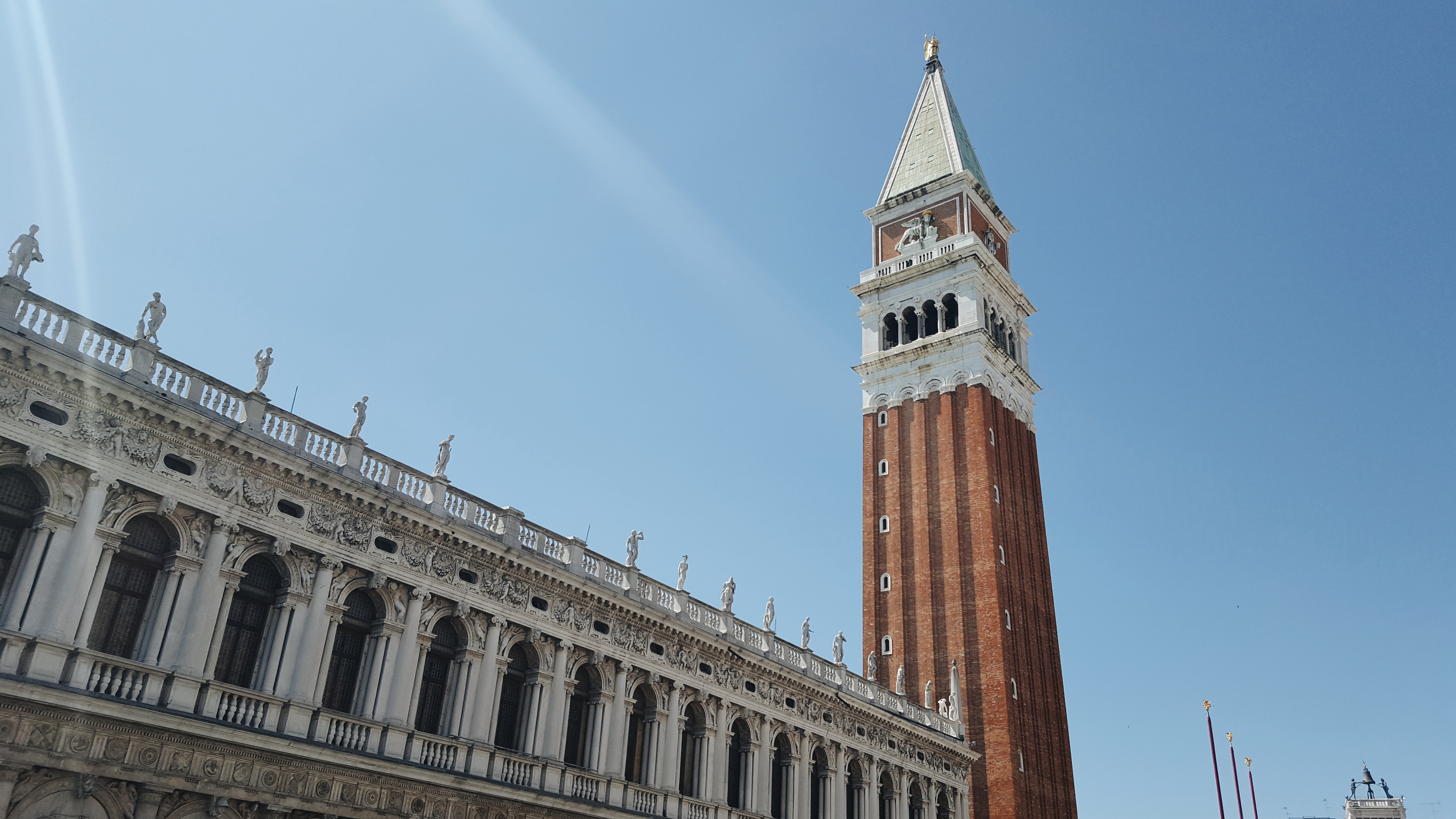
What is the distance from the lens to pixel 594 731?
28078 millimetres

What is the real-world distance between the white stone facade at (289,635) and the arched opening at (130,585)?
0.04 m

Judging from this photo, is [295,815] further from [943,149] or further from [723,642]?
[943,149]

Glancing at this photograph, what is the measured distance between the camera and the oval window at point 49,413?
63.3 ft

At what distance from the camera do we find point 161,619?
66.6 ft

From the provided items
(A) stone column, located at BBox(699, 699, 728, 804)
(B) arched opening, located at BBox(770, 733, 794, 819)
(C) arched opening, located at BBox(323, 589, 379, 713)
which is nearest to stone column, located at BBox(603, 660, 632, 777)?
(A) stone column, located at BBox(699, 699, 728, 804)

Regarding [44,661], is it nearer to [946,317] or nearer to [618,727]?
[618,727]

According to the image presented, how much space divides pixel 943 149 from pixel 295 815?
54701 millimetres

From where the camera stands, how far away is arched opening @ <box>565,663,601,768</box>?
27797 millimetres

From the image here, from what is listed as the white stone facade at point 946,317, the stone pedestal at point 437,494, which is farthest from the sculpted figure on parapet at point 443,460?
the white stone facade at point 946,317

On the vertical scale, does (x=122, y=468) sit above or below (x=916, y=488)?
below

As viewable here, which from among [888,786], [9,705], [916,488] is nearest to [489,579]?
[9,705]

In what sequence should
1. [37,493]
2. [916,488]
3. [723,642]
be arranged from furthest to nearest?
[916,488], [723,642], [37,493]

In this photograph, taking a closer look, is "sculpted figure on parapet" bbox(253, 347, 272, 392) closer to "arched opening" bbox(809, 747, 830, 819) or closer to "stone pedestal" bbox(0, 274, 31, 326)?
"stone pedestal" bbox(0, 274, 31, 326)

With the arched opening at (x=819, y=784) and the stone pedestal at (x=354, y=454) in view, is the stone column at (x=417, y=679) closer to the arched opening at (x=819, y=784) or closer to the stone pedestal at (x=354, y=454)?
the stone pedestal at (x=354, y=454)
